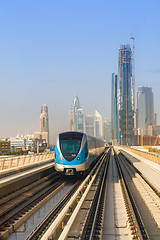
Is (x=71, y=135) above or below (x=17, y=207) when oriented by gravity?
above

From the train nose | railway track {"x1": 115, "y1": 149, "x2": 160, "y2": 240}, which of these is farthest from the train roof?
railway track {"x1": 115, "y1": 149, "x2": 160, "y2": 240}

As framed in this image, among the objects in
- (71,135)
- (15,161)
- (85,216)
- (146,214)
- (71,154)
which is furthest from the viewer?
(71,135)

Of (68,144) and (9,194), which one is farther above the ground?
(68,144)

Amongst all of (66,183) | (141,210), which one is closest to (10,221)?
(141,210)

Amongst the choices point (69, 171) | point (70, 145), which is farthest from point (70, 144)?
point (69, 171)

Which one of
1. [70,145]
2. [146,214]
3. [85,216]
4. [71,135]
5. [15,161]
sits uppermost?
[71,135]

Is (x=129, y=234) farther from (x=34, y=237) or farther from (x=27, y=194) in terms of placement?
(x=27, y=194)

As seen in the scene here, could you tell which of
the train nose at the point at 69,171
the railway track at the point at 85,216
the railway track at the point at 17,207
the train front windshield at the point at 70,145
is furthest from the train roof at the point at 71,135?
the railway track at the point at 85,216

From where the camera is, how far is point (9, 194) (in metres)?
15.5

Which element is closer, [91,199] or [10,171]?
[91,199]

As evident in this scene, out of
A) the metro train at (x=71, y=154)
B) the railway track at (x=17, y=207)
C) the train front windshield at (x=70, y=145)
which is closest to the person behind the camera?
the railway track at (x=17, y=207)

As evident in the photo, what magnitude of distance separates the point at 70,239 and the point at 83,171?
510 inches

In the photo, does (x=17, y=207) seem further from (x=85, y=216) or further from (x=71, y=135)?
(x=71, y=135)

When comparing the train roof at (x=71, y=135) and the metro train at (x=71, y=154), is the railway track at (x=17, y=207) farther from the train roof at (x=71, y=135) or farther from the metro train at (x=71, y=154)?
the train roof at (x=71, y=135)
